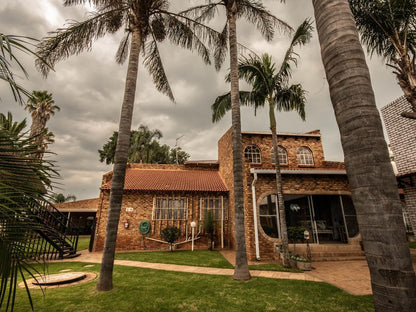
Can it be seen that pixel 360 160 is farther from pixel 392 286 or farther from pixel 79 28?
pixel 79 28

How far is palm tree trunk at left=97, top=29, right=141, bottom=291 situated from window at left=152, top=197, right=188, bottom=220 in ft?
26.5

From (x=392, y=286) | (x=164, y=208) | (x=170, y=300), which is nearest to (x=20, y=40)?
(x=392, y=286)

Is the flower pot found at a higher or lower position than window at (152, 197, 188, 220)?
lower

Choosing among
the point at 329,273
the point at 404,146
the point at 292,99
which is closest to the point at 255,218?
the point at 329,273

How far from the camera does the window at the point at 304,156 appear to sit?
52.9 feet

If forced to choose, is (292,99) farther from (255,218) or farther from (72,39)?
(72,39)

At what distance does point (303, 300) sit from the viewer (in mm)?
4945

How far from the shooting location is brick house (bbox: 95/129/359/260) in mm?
10398

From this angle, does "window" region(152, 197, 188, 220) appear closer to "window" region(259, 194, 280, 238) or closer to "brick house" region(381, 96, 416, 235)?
"window" region(259, 194, 280, 238)

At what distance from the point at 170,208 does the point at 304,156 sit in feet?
37.3

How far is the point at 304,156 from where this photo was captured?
16.2 meters

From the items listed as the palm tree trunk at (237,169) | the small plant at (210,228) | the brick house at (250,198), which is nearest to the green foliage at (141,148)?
the brick house at (250,198)

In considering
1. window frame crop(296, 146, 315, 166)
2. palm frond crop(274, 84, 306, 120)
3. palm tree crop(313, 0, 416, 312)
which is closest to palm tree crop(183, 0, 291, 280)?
palm frond crop(274, 84, 306, 120)

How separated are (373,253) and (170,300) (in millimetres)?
4898
